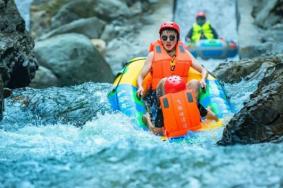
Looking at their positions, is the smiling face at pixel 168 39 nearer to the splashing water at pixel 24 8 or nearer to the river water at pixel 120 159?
the river water at pixel 120 159

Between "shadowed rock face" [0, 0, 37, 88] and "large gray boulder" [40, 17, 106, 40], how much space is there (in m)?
6.19

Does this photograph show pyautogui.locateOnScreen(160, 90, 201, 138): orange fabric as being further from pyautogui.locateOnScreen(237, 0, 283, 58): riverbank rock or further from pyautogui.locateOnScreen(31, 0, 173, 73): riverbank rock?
pyautogui.locateOnScreen(31, 0, 173, 73): riverbank rock

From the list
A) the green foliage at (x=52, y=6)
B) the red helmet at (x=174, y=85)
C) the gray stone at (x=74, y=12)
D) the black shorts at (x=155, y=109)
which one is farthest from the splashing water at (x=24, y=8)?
the red helmet at (x=174, y=85)

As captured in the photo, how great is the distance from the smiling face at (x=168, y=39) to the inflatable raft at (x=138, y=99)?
523 millimetres

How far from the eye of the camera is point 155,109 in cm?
653

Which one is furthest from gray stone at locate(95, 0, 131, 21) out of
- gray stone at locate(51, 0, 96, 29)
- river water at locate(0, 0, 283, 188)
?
river water at locate(0, 0, 283, 188)

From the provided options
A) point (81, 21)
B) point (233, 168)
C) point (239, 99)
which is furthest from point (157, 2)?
point (233, 168)

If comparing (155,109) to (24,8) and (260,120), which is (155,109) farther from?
(24,8)

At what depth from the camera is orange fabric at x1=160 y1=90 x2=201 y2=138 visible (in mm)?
5812

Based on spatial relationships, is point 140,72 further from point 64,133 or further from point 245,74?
point 245,74

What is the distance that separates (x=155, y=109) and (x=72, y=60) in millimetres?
4456

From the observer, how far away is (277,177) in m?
3.88

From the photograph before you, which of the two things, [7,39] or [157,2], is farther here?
[157,2]

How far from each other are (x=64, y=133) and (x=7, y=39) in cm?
250
